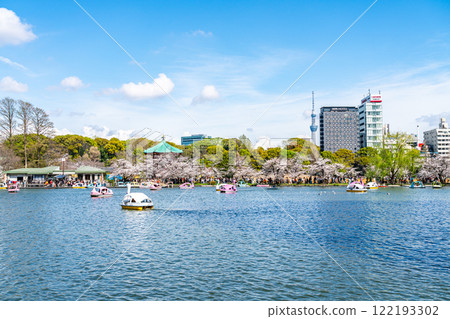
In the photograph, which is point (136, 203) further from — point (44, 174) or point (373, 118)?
point (373, 118)

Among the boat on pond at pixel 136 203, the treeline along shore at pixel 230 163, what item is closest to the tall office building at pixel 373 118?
the treeline along shore at pixel 230 163

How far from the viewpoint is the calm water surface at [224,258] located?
548 inches

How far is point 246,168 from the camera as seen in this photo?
103m

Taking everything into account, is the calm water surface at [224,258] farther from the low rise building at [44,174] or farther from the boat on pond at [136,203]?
the low rise building at [44,174]

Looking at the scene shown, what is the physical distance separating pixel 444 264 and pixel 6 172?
99.2 meters

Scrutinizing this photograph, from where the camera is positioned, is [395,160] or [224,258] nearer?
[224,258]

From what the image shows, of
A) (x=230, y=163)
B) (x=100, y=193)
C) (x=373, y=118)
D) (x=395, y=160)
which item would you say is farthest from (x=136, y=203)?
(x=373, y=118)

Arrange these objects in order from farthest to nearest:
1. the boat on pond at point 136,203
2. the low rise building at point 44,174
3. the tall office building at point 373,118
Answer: the tall office building at point 373,118
the low rise building at point 44,174
the boat on pond at point 136,203

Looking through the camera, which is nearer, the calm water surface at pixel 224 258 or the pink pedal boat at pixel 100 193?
the calm water surface at pixel 224 258

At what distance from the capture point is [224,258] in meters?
18.7

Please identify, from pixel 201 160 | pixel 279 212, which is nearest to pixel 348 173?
pixel 201 160

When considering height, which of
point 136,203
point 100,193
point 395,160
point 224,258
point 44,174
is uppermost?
point 395,160

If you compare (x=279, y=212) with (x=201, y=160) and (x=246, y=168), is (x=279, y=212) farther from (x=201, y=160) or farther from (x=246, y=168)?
(x=201, y=160)

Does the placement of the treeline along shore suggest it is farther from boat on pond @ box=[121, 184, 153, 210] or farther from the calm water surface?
the calm water surface
